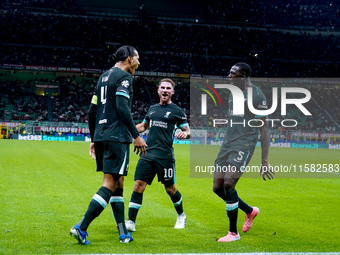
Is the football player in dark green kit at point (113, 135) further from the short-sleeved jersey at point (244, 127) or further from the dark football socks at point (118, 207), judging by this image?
the short-sleeved jersey at point (244, 127)

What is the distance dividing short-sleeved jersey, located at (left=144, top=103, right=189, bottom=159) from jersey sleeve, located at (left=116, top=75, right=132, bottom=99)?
143 centimetres

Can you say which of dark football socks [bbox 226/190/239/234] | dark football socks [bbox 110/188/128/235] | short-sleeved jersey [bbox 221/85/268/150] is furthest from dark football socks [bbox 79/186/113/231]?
short-sleeved jersey [bbox 221/85/268/150]

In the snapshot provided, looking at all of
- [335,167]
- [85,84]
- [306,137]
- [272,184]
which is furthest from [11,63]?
[272,184]

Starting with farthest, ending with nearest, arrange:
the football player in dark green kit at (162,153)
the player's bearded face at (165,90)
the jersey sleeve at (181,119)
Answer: the jersey sleeve at (181,119)
the player's bearded face at (165,90)
the football player in dark green kit at (162,153)

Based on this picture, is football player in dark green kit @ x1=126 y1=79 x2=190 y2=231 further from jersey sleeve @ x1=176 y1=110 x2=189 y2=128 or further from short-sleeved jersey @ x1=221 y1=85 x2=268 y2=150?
short-sleeved jersey @ x1=221 y1=85 x2=268 y2=150

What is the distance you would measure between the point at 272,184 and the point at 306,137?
37.1 meters

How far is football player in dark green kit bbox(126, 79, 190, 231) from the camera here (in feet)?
21.7

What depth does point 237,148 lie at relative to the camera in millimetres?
6031

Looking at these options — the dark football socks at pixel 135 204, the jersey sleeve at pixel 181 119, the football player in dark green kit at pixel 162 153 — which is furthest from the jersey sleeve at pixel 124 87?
the dark football socks at pixel 135 204

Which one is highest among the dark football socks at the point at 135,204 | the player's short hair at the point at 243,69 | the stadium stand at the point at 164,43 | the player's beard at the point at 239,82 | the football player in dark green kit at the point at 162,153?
the stadium stand at the point at 164,43

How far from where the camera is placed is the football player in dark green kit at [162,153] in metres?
6.60

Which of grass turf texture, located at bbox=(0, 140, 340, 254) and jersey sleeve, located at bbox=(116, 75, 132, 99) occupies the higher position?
jersey sleeve, located at bbox=(116, 75, 132, 99)

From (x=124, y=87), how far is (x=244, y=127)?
5.97 ft

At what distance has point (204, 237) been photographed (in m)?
5.99
